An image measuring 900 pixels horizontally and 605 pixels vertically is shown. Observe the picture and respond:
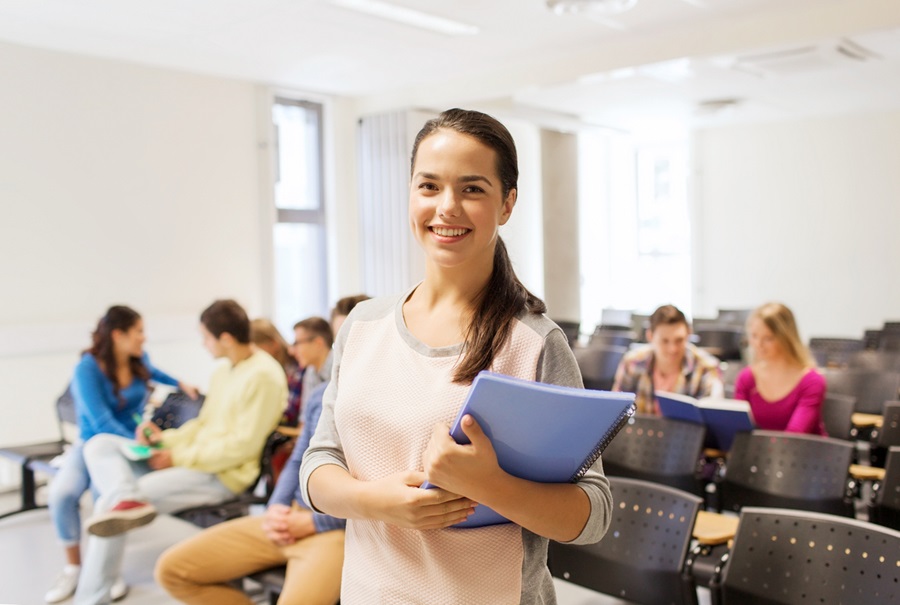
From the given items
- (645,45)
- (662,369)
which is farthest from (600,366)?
(645,45)

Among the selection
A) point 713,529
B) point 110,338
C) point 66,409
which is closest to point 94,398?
point 110,338

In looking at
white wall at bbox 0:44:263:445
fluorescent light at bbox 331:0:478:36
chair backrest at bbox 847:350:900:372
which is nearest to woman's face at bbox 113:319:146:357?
white wall at bbox 0:44:263:445

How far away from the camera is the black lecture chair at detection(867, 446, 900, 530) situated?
285 centimetres

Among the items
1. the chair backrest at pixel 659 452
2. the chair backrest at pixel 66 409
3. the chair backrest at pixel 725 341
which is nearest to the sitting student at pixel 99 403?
the chair backrest at pixel 66 409

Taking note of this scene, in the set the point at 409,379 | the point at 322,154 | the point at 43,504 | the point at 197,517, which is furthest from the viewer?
the point at 322,154

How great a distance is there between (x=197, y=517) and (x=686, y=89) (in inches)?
256

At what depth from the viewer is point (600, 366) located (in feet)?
20.1

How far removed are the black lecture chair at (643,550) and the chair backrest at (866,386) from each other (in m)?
3.04

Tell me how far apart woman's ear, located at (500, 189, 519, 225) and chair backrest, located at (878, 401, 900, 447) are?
3.44 m

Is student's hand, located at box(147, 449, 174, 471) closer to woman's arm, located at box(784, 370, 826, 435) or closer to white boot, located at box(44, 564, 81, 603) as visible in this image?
white boot, located at box(44, 564, 81, 603)

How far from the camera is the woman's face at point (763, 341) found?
13.6 feet

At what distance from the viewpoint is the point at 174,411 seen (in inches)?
173

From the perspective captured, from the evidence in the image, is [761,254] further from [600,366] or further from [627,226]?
[600,366]

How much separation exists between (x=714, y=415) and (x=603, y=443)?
8.49 ft
